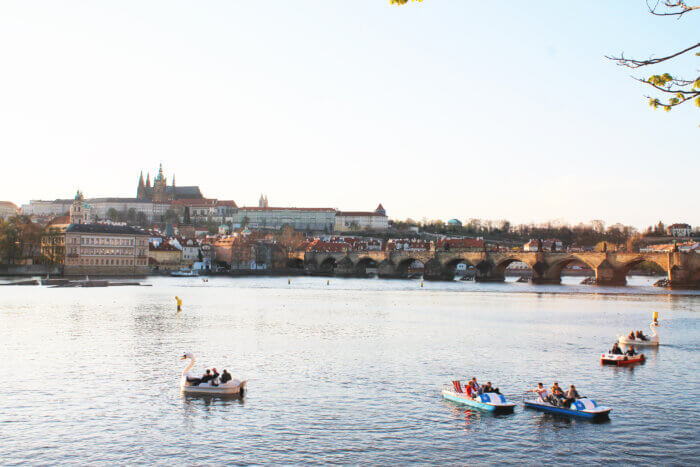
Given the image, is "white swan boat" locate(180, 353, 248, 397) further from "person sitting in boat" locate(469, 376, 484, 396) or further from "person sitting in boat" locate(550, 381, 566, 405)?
"person sitting in boat" locate(550, 381, 566, 405)

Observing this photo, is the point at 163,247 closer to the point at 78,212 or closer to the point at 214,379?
the point at 78,212

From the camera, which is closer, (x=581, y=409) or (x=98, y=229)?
(x=581, y=409)

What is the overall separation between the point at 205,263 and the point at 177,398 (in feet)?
Result: 479

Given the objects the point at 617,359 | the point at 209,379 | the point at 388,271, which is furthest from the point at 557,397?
the point at 388,271

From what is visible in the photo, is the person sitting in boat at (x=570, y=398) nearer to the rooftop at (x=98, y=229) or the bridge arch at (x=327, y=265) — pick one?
the rooftop at (x=98, y=229)

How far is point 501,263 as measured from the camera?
131 meters

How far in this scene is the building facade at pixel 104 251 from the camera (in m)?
124

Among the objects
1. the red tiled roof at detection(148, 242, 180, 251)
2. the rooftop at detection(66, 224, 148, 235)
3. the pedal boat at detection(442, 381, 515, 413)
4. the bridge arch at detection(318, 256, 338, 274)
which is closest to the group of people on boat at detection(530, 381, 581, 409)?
the pedal boat at detection(442, 381, 515, 413)

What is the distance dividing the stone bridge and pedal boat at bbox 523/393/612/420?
84.0 m

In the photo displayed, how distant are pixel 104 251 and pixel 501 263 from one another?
236ft

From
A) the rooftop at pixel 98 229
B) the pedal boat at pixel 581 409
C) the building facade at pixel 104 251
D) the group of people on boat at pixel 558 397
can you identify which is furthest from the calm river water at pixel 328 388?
the building facade at pixel 104 251

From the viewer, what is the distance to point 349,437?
883 inches

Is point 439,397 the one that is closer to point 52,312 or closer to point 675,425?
point 675,425

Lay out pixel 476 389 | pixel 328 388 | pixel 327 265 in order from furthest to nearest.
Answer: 1. pixel 327 265
2. pixel 328 388
3. pixel 476 389
